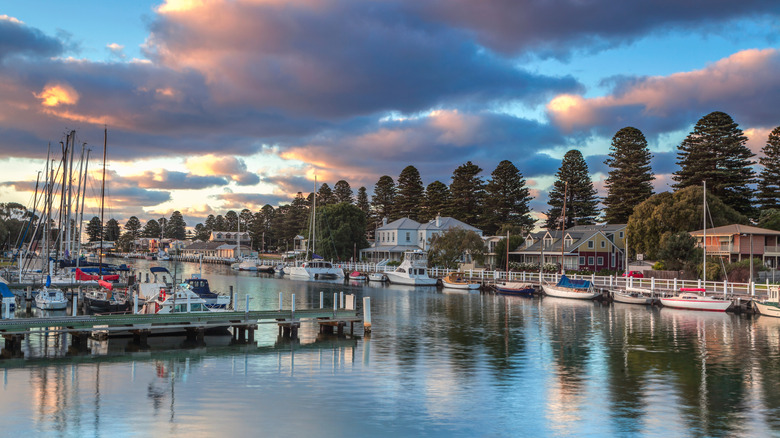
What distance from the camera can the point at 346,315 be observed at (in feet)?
128

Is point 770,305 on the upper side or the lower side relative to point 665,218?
lower

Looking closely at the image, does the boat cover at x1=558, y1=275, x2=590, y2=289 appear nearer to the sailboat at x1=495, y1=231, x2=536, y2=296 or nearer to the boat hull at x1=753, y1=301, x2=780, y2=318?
the sailboat at x1=495, y1=231, x2=536, y2=296

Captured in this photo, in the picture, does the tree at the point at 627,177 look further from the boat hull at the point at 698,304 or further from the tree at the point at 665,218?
the boat hull at the point at 698,304

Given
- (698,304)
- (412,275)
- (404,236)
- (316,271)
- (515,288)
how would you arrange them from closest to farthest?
1. (698,304)
2. (515,288)
3. (412,275)
4. (316,271)
5. (404,236)

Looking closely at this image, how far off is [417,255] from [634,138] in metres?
47.4

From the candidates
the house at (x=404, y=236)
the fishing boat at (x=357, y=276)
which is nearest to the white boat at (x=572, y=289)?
the fishing boat at (x=357, y=276)

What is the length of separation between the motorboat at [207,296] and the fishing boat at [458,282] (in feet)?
143

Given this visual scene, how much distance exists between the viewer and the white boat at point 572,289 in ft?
225

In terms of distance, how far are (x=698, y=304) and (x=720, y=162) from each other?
5766 centimetres

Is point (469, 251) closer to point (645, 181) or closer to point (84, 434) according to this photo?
point (645, 181)

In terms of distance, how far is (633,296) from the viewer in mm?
64250

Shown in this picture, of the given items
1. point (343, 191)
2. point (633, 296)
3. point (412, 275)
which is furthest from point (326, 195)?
point (633, 296)

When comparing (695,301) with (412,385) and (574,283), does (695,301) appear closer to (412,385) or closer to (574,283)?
(574,283)

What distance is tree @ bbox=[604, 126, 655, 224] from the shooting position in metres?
118
